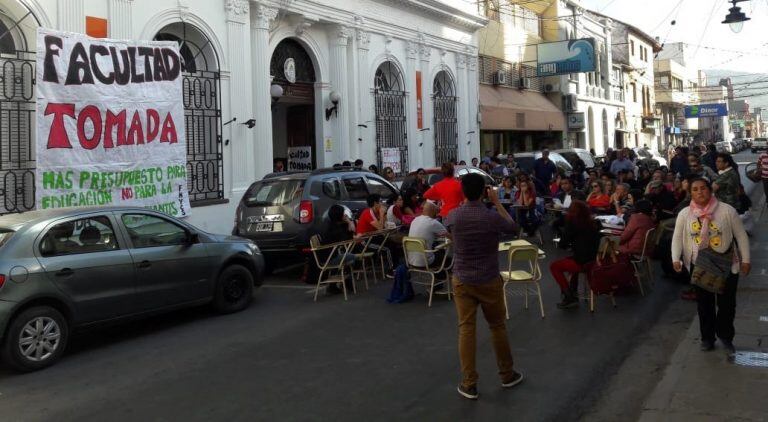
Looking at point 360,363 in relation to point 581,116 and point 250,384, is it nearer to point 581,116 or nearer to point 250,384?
point 250,384

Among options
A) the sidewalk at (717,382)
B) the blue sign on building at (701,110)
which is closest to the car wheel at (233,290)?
the sidewalk at (717,382)

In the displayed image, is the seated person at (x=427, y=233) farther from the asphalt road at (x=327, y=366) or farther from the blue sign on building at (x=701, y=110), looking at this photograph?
the blue sign on building at (x=701, y=110)

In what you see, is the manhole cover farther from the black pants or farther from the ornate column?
the ornate column

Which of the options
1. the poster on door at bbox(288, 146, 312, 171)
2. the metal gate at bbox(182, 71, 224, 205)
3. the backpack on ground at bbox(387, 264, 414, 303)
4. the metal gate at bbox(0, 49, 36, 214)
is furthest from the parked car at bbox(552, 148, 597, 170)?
the metal gate at bbox(0, 49, 36, 214)

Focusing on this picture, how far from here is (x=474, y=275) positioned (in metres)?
5.22

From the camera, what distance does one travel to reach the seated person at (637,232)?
28.6 ft

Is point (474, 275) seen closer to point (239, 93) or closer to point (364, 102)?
point (239, 93)

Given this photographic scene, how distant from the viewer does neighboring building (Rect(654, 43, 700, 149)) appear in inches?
2484

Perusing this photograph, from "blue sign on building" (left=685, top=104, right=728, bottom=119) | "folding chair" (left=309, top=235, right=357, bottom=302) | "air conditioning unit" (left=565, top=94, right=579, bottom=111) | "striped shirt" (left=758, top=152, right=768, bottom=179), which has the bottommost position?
"folding chair" (left=309, top=235, right=357, bottom=302)

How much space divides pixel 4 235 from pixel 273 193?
4.98 m

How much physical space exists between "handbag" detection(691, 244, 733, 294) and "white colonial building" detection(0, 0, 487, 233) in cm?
1036

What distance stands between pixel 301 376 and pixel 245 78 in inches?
431

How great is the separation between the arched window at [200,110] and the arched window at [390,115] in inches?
259

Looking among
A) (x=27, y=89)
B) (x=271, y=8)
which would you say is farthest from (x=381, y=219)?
(x=271, y=8)
